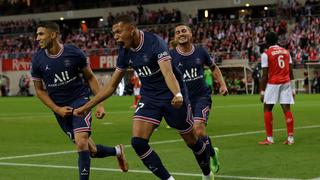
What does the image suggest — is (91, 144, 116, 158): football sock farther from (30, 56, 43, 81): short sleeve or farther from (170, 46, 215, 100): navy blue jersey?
(170, 46, 215, 100): navy blue jersey

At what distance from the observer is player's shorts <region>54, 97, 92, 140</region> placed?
9.14 meters

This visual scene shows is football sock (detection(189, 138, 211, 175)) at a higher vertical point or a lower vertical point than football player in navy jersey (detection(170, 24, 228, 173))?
lower

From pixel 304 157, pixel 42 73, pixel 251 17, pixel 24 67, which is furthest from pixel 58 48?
pixel 24 67

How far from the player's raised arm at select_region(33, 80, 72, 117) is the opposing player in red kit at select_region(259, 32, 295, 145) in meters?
6.26

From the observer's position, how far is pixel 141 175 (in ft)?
34.0

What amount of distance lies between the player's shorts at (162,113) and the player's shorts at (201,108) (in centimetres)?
247

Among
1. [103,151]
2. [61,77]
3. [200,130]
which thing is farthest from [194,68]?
[61,77]

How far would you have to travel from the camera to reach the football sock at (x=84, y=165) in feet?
28.7

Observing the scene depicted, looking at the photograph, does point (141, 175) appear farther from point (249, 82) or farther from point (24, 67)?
point (24, 67)

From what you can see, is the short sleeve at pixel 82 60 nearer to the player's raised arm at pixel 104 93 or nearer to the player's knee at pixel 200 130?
the player's raised arm at pixel 104 93

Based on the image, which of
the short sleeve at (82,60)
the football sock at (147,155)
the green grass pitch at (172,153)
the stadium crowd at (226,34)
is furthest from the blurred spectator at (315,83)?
the football sock at (147,155)

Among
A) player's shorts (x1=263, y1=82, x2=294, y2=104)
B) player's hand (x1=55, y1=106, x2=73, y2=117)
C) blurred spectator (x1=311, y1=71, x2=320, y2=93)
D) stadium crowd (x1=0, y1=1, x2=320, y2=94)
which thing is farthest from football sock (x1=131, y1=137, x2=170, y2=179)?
blurred spectator (x1=311, y1=71, x2=320, y2=93)

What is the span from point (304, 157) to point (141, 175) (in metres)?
3.38

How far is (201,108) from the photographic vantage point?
11383mm
